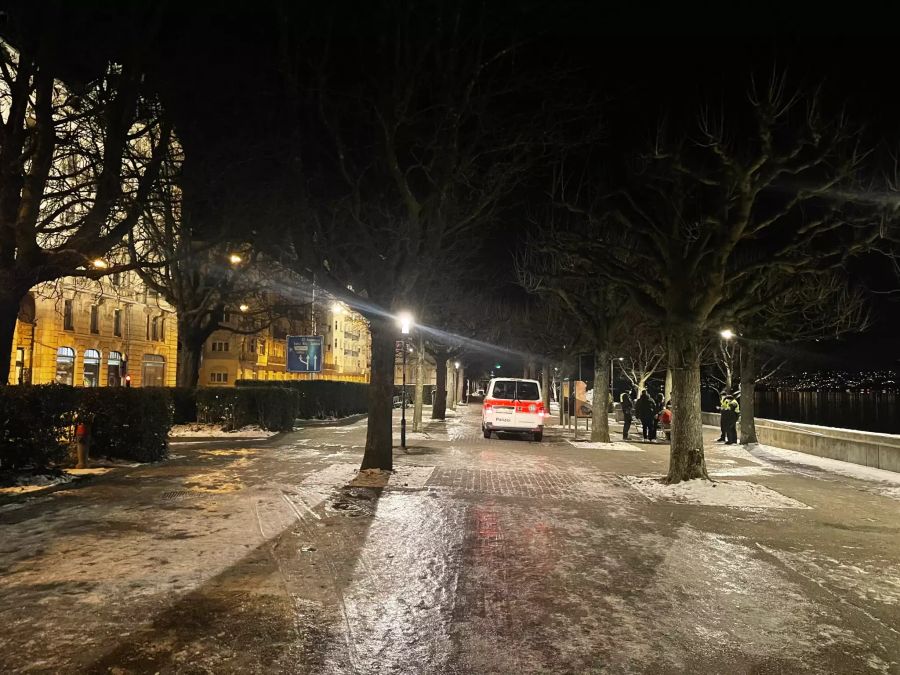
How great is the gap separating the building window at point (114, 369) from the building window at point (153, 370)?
2.52 metres

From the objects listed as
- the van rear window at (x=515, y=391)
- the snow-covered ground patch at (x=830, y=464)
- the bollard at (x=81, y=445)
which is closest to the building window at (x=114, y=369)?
the van rear window at (x=515, y=391)

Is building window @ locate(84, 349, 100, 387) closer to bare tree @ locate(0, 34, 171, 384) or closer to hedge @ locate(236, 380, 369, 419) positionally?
hedge @ locate(236, 380, 369, 419)

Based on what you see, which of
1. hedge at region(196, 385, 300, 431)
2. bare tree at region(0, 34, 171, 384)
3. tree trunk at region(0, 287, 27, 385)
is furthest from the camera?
hedge at region(196, 385, 300, 431)

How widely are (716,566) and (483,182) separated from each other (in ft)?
30.8

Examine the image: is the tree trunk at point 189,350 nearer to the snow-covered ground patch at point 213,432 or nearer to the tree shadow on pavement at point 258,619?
the snow-covered ground patch at point 213,432

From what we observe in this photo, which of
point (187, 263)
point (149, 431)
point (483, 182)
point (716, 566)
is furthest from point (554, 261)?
point (716, 566)

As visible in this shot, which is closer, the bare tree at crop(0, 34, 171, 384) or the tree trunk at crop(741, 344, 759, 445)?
the bare tree at crop(0, 34, 171, 384)

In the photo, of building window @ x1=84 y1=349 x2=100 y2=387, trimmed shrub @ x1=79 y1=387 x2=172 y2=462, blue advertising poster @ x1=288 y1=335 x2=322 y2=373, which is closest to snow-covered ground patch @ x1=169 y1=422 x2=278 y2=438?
blue advertising poster @ x1=288 y1=335 x2=322 y2=373

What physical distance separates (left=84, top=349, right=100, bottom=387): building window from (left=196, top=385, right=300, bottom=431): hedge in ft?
79.0

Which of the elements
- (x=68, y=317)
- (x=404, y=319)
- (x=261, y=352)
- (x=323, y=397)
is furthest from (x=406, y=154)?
(x=261, y=352)

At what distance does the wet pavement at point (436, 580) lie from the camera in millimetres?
4672

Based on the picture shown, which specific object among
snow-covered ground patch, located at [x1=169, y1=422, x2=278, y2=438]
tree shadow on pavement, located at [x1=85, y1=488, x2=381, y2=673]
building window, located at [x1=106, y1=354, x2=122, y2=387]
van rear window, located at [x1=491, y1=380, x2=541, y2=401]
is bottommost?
tree shadow on pavement, located at [x1=85, y1=488, x2=381, y2=673]

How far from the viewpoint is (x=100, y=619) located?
5121 mm

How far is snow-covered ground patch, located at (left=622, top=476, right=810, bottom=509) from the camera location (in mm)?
11269
